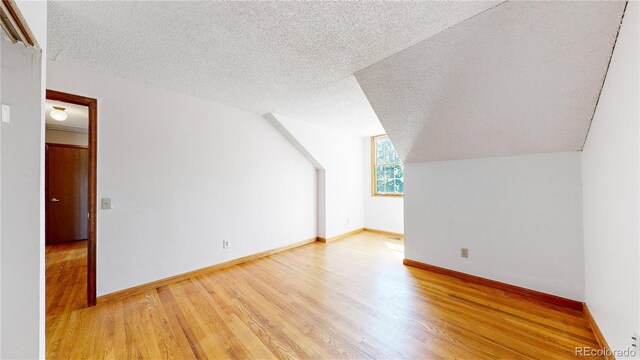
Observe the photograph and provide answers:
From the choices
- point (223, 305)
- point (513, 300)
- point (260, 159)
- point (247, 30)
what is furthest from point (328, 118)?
point (513, 300)

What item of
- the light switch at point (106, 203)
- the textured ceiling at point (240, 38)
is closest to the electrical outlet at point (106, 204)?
the light switch at point (106, 203)

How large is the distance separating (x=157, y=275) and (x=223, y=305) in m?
0.99

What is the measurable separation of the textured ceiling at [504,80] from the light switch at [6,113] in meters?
2.30

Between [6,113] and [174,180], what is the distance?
66.4 inches

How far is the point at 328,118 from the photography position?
3818 millimetres

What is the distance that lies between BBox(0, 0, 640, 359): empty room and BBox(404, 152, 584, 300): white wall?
2 cm

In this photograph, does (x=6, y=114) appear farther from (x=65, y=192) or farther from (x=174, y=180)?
(x=65, y=192)

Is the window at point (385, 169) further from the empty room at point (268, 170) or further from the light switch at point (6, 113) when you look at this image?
the light switch at point (6, 113)

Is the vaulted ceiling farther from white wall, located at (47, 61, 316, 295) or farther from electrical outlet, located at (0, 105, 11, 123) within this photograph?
electrical outlet, located at (0, 105, 11, 123)

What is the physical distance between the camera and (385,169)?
17.0ft

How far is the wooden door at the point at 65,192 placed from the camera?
4348 mm

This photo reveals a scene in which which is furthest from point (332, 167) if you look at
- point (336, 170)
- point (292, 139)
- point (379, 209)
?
point (379, 209)

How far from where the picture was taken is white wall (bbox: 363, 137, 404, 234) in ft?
15.8

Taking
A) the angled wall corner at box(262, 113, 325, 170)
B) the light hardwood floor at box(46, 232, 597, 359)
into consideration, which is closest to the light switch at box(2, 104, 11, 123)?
the light hardwood floor at box(46, 232, 597, 359)
